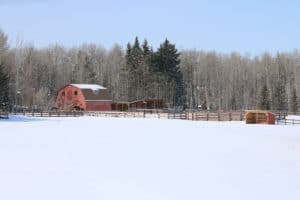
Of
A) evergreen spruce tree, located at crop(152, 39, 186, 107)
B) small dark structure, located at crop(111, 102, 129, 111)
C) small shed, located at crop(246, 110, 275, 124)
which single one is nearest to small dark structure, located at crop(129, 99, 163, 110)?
small dark structure, located at crop(111, 102, 129, 111)

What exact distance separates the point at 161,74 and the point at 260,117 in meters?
43.5

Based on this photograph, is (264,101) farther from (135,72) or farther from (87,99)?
(135,72)

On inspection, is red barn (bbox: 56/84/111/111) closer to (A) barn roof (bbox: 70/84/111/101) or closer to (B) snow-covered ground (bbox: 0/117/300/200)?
(A) barn roof (bbox: 70/84/111/101)

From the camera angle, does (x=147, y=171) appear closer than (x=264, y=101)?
Yes

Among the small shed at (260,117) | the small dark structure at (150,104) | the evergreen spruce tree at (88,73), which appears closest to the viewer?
the small shed at (260,117)

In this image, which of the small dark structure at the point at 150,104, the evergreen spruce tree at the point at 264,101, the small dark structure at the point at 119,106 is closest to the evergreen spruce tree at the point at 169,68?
the small dark structure at the point at 150,104

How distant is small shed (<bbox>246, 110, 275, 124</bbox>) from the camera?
41406 mm

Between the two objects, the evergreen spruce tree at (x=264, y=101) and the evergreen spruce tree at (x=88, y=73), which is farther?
the evergreen spruce tree at (x=88, y=73)

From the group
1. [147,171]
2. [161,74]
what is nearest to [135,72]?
[161,74]

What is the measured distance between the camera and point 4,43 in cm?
7300

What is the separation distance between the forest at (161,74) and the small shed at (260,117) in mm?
31753

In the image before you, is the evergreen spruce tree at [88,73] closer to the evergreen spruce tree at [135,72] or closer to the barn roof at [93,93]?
the evergreen spruce tree at [135,72]

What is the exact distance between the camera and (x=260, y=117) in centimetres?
4181

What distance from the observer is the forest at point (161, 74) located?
82.4 metres
